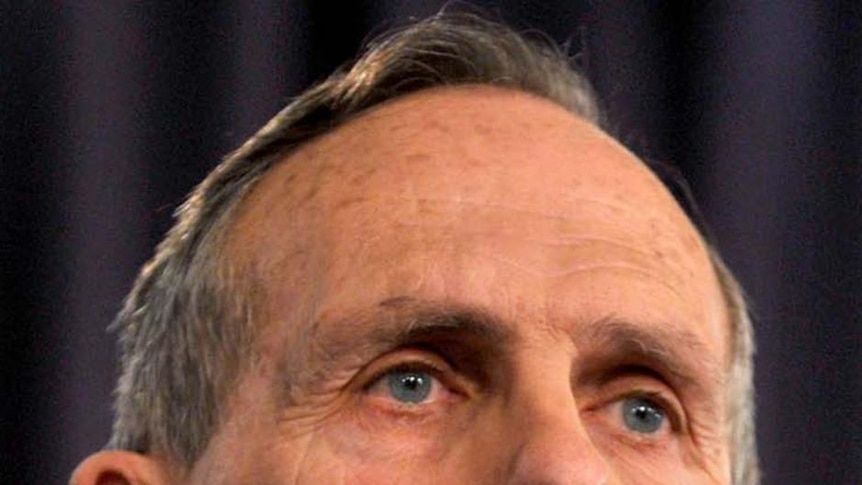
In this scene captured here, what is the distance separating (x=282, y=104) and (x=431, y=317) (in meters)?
0.70

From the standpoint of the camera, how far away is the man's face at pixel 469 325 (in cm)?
136

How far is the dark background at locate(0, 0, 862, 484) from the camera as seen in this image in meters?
1.96

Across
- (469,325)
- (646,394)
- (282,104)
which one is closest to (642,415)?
(646,394)

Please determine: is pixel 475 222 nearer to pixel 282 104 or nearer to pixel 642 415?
pixel 642 415

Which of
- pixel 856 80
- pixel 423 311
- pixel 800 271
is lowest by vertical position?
pixel 800 271

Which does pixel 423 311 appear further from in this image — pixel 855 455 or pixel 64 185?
pixel 855 455

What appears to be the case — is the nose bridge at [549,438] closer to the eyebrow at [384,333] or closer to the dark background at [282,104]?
the eyebrow at [384,333]

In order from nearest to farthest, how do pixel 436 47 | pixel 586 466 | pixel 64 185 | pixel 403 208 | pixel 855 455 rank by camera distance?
pixel 586 466
pixel 403 208
pixel 436 47
pixel 64 185
pixel 855 455

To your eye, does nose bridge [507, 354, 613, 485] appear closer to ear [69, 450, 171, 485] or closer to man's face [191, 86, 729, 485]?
man's face [191, 86, 729, 485]

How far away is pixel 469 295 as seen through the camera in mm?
1384

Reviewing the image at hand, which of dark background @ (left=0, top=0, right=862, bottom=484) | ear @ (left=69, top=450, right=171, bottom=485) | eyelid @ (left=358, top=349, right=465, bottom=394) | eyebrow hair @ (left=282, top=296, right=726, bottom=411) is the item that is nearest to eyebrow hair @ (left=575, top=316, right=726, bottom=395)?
eyebrow hair @ (left=282, top=296, right=726, bottom=411)

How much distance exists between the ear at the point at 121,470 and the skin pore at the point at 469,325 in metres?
0.05

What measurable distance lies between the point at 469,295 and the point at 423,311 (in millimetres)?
37

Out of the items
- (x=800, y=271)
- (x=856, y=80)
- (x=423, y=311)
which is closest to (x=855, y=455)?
(x=800, y=271)
